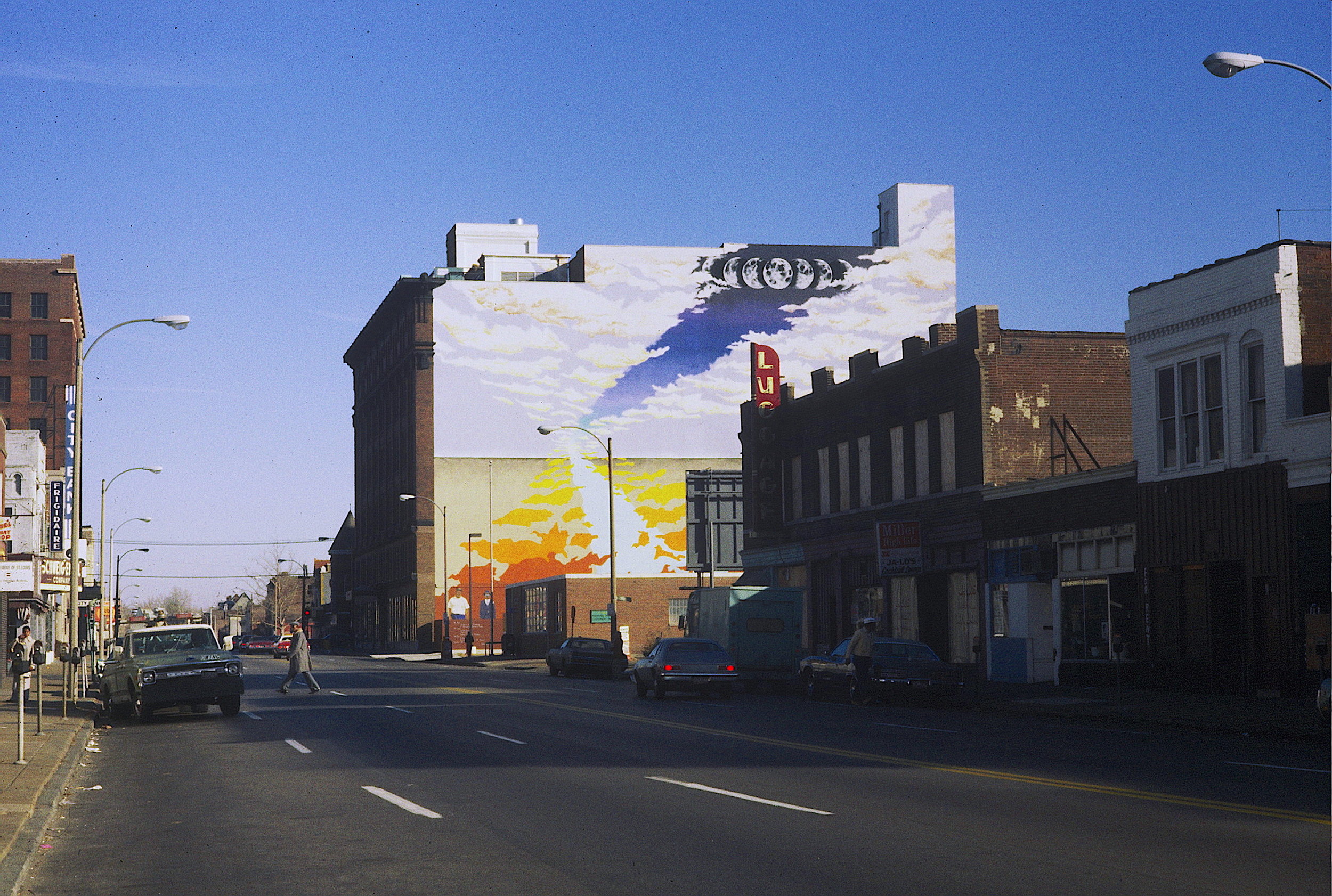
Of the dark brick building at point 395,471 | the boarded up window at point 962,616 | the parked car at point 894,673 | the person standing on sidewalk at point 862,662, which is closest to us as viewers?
the parked car at point 894,673

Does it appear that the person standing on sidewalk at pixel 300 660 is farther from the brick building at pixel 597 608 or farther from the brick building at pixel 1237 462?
the brick building at pixel 597 608

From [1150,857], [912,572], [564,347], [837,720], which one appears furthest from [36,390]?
[1150,857]

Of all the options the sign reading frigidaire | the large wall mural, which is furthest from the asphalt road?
the large wall mural

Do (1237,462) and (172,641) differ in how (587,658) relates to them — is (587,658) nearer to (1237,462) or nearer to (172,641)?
(172,641)

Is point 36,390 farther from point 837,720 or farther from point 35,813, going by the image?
point 35,813

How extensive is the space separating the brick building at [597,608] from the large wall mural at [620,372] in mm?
7860

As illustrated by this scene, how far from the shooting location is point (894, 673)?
1182 inches

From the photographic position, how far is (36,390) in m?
108

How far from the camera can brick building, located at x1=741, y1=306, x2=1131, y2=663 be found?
38.7 metres

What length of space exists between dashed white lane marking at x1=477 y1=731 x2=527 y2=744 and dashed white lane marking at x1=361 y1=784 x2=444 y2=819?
5.18m

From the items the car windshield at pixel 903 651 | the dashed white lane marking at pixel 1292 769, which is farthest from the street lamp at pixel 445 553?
the dashed white lane marking at pixel 1292 769

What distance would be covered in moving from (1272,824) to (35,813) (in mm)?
10241

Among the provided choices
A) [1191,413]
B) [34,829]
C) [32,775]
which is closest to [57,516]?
[1191,413]

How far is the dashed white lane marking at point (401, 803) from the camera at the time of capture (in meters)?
12.9
